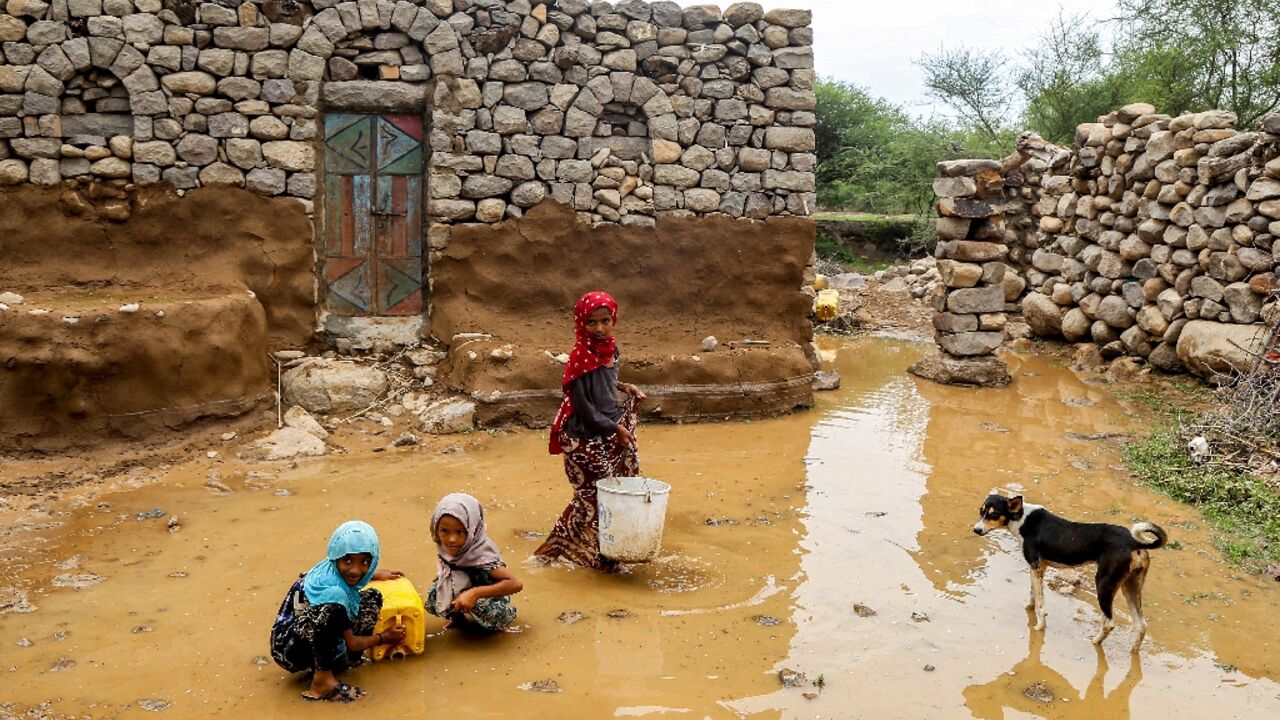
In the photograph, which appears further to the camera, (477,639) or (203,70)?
(203,70)

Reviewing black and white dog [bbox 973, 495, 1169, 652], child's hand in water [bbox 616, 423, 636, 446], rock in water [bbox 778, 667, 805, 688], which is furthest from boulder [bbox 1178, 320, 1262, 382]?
rock in water [bbox 778, 667, 805, 688]

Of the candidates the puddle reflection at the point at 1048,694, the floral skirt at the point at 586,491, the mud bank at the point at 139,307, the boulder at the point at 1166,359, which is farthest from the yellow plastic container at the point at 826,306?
the puddle reflection at the point at 1048,694

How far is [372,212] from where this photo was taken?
8930 mm

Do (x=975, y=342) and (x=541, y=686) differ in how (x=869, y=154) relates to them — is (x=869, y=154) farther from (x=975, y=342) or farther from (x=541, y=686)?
(x=541, y=686)

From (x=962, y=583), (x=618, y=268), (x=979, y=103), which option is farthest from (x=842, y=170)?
(x=962, y=583)

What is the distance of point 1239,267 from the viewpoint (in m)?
10.1

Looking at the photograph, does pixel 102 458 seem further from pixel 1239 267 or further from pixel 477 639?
pixel 1239 267

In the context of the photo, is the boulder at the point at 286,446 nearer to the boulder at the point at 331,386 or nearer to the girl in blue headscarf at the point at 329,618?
the boulder at the point at 331,386

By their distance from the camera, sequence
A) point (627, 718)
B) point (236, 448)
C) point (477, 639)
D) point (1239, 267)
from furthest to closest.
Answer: point (1239, 267)
point (236, 448)
point (477, 639)
point (627, 718)

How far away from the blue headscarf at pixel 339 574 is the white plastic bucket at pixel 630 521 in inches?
58.6

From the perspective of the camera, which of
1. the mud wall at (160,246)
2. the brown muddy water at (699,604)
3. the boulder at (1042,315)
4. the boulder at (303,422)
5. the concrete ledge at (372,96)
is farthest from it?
the boulder at (1042,315)

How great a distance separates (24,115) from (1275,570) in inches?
363

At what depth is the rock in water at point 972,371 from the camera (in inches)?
444

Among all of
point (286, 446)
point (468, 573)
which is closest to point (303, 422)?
point (286, 446)
